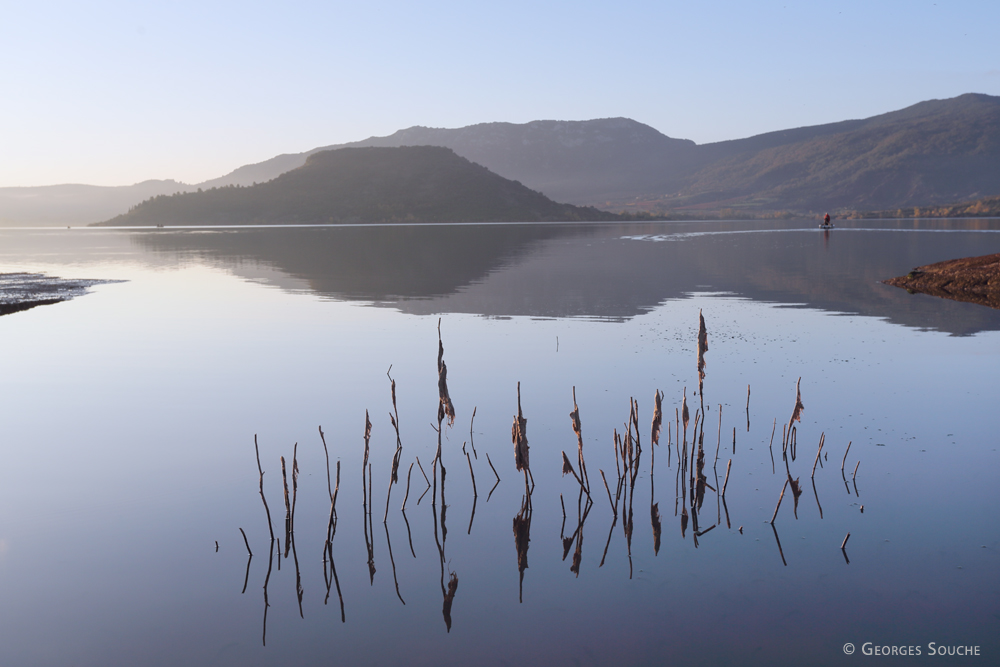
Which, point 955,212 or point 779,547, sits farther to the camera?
point 955,212

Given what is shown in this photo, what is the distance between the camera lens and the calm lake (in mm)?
5684

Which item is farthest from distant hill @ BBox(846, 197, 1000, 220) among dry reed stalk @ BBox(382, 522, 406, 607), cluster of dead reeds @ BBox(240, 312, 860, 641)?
dry reed stalk @ BBox(382, 522, 406, 607)

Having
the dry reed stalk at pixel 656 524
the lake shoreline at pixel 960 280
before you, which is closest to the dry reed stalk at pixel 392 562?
the dry reed stalk at pixel 656 524

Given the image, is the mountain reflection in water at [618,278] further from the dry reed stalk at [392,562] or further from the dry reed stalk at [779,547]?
the dry reed stalk at [392,562]

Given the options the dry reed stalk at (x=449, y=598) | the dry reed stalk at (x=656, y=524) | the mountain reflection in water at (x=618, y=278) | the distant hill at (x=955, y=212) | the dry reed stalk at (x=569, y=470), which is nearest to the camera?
the dry reed stalk at (x=449, y=598)

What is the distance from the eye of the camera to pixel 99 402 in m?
12.6

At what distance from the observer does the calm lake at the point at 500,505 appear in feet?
18.6

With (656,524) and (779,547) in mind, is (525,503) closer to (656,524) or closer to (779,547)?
(656,524)

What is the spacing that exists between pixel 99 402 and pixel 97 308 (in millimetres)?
14480

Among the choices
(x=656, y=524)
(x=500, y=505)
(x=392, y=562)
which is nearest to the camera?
(x=392, y=562)

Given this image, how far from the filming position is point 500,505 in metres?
7.92

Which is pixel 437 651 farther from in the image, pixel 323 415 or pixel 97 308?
pixel 97 308

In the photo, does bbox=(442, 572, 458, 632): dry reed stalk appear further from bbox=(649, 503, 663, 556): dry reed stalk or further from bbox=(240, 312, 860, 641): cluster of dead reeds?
bbox=(649, 503, 663, 556): dry reed stalk

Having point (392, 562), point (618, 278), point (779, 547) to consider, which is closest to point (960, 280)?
point (618, 278)
